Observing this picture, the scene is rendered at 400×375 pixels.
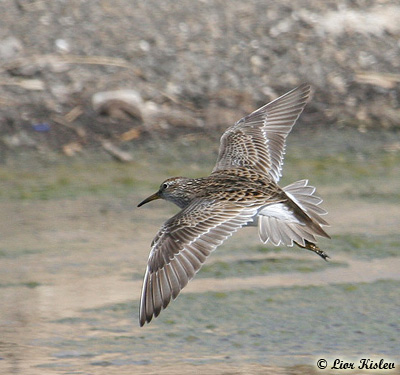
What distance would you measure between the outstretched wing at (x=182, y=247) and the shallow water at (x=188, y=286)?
532mm

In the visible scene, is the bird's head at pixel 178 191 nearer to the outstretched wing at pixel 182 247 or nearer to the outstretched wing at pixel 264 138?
the outstretched wing at pixel 264 138

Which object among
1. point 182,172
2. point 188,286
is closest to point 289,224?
point 188,286

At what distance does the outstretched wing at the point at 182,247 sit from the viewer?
5.35 m

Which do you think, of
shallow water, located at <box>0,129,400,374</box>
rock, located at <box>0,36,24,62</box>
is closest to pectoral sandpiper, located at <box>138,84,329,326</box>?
shallow water, located at <box>0,129,400,374</box>

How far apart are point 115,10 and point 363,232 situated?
12.6ft

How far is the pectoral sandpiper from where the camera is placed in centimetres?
548

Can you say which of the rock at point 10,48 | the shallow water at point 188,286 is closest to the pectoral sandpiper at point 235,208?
the shallow water at point 188,286

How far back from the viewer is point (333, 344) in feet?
19.8

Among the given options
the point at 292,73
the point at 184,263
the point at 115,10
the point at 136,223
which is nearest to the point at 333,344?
the point at 184,263

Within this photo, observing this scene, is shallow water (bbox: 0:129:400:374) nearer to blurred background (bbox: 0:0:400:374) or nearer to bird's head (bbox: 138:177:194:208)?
blurred background (bbox: 0:0:400:374)

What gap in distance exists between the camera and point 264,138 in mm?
7121

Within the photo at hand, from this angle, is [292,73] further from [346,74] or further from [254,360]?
[254,360]

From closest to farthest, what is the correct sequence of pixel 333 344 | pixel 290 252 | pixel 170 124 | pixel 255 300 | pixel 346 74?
pixel 333 344 < pixel 255 300 < pixel 290 252 < pixel 170 124 < pixel 346 74

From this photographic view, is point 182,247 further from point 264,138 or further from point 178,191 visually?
point 264,138
